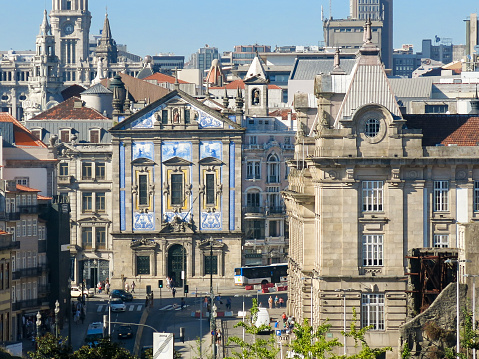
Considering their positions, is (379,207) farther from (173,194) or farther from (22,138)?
(173,194)

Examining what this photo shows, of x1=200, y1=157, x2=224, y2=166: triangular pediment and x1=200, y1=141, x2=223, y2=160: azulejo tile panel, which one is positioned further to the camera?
x1=200, y1=141, x2=223, y2=160: azulejo tile panel

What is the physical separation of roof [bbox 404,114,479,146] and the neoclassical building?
160 ft

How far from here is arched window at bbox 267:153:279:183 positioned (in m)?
154

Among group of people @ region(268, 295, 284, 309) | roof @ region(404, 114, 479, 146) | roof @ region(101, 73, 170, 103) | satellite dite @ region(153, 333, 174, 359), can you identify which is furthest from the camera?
roof @ region(101, 73, 170, 103)

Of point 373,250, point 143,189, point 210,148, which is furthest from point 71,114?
point 373,250

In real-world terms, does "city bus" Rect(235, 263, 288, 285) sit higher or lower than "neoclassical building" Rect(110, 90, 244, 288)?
lower

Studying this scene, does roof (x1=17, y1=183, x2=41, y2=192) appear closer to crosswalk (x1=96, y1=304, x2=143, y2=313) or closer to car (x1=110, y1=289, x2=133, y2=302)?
crosswalk (x1=96, y1=304, x2=143, y2=313)

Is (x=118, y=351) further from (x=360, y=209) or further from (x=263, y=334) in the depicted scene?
(x=263, y=334)

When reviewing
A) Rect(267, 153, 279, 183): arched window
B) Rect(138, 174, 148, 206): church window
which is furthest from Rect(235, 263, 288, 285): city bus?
Rect(267, 153, 279, 183): arched window

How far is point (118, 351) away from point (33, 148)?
5658cm

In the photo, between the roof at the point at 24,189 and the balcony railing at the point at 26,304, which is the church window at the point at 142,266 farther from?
the balcony railing at the point at 26,304

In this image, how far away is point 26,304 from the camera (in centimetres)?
11650

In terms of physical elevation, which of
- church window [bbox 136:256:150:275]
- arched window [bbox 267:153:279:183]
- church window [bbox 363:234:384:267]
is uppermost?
arched window [bbox 267:153:279:183]

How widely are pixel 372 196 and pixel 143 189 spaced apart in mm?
54597
